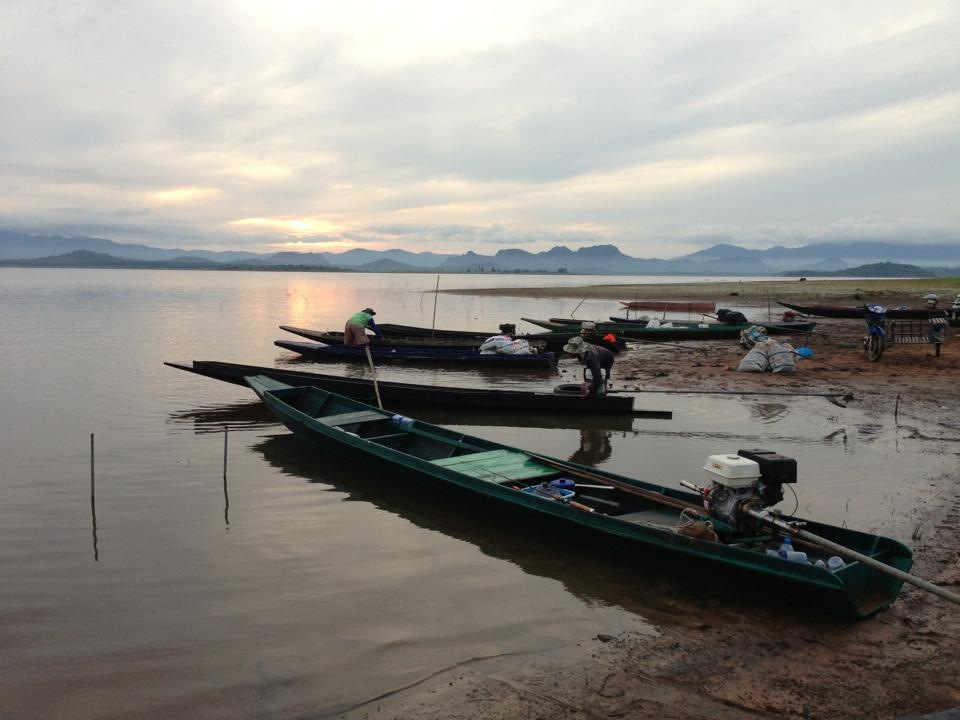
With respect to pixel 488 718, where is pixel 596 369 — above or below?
above

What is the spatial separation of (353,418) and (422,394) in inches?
166

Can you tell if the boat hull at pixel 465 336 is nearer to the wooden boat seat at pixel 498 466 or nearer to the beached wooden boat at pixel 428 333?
the beached wooden boat at pixel 428 333

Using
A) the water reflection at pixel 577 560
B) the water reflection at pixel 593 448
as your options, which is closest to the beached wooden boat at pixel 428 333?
the water reflection at pixel 593 448

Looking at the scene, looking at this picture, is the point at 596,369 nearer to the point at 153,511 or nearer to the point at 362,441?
the point at 362,441

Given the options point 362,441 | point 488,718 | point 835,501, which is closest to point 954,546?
point 835,501

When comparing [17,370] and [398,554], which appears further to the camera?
[17,370]

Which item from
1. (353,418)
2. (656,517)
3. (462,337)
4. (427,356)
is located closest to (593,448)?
(353,418)

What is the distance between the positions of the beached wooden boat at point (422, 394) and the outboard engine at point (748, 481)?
8157 millimetres

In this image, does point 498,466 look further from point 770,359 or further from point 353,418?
point 770,359

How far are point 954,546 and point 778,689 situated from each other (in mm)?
4060

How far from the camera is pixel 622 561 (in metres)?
7.65

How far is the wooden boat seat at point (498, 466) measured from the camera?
9.08 meters

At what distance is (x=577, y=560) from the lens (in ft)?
25.7

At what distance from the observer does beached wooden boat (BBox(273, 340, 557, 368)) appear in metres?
22.6
